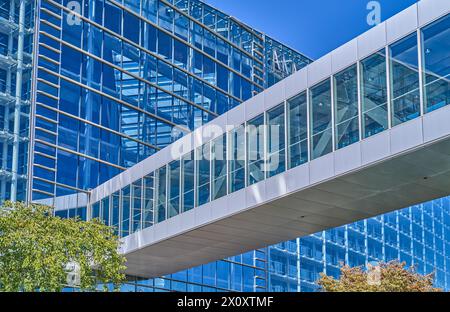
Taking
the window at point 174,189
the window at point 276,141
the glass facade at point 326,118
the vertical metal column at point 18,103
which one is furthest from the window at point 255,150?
the vertical metal column at point 18,103

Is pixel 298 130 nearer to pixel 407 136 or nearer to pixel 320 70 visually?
pixel 320 70

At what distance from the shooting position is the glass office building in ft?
71.0

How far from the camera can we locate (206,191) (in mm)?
28547

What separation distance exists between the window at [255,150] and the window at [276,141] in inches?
14.6

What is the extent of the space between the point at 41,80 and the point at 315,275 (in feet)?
91.5

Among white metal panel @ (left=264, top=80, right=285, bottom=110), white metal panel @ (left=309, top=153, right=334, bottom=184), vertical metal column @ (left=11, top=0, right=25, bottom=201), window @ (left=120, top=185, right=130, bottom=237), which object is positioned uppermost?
vertical metal column @ (left=11, top=0, right=25, bottom=201)

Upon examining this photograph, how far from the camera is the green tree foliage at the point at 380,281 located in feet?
124

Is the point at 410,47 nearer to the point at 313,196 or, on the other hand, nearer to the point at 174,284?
→ the point at 313,196

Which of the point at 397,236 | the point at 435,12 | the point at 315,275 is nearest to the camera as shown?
the point at 435,12

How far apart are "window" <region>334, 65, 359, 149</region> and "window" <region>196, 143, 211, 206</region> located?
722 cm

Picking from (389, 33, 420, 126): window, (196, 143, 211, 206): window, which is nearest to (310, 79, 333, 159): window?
(389, 33, 420, 126): window

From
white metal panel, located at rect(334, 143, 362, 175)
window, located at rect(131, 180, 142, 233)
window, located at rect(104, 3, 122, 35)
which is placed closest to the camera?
white metal panel, located at rect(334, 143, 362, 175)

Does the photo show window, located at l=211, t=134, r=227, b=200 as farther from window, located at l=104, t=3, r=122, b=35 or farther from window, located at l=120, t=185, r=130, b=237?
window, located at l=104, t=3, r=122, b=35
